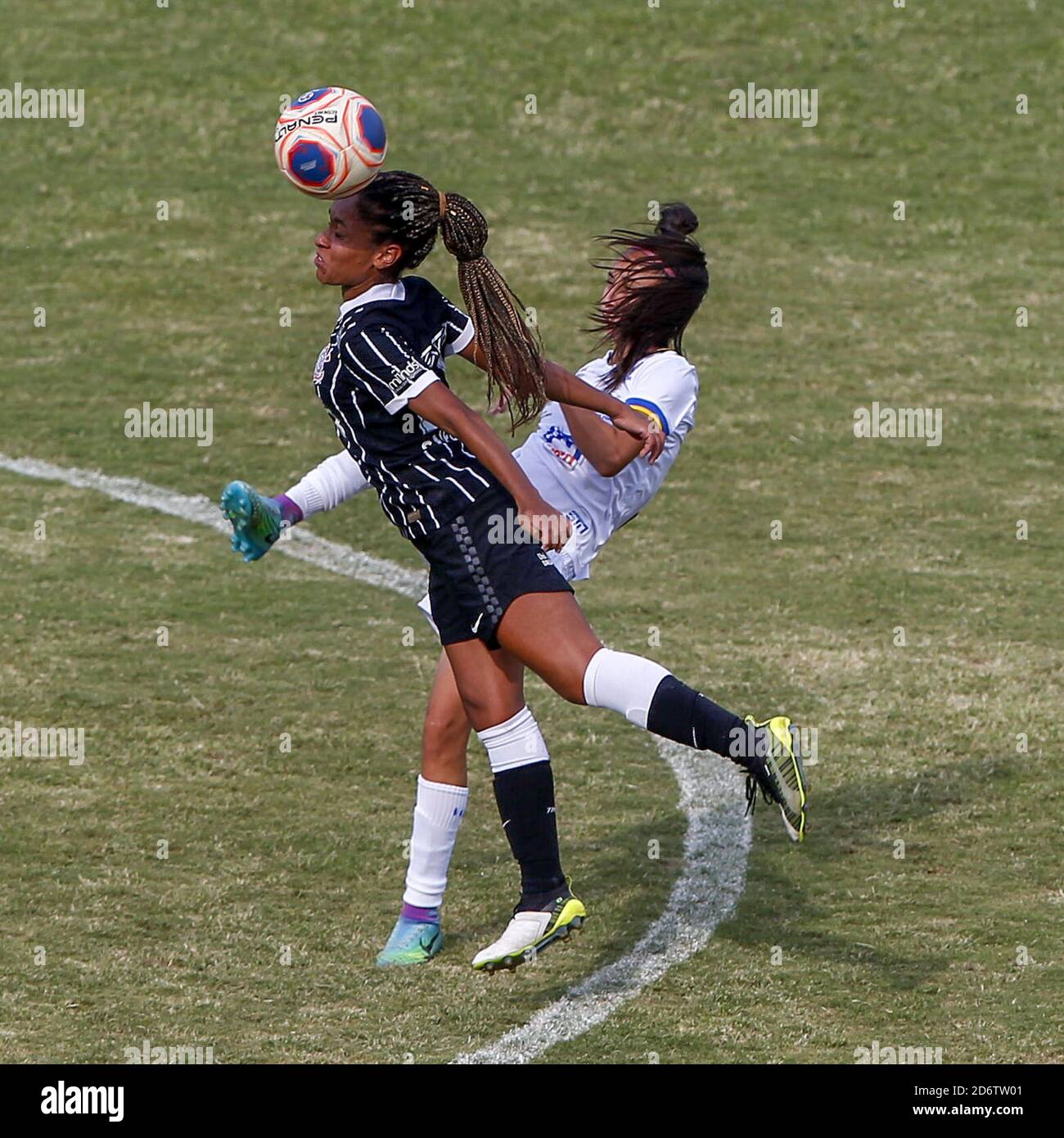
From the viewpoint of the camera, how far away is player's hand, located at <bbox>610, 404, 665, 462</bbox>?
5.90 metres

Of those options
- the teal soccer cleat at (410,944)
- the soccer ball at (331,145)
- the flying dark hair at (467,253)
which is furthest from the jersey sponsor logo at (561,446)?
the teal soccer cleat at (410,944)

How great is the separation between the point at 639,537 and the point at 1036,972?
18.1 ft

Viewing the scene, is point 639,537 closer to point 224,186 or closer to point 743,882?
point 743,882

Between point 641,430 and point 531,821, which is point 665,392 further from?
point 531,821

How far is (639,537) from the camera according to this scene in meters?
11.1

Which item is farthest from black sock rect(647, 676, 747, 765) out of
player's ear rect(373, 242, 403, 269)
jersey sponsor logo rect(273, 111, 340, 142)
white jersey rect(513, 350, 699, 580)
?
jersey sponsor logo rect(273, 111, 340, 142)

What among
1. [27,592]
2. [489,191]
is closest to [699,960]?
[27,592]

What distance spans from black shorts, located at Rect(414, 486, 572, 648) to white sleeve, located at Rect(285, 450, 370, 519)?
0.74 m

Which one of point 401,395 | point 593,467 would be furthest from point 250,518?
point 593,467

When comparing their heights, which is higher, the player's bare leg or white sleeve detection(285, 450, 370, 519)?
white sleeve detection(285, 450, 370, 519)

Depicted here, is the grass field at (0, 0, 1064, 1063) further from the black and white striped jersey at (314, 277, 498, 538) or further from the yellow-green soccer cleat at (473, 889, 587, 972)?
the black and white striped jersey at (314, 277, 498, 538)

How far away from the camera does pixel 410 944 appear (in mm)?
6043

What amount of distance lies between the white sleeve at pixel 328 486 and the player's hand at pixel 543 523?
3.28 feet

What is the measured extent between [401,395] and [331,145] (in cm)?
81
